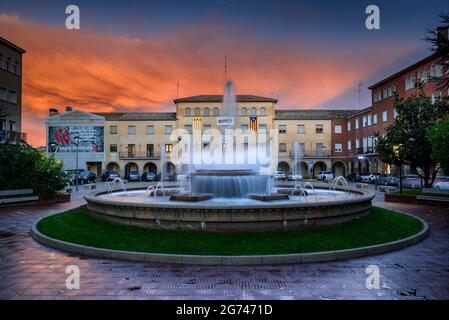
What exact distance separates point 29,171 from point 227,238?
1587 centimetres

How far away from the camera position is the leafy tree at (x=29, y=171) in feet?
60.4

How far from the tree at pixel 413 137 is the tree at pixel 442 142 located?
158 inches

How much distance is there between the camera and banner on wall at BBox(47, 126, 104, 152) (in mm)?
51312

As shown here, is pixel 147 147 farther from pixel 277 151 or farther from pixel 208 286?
pixel 208 286

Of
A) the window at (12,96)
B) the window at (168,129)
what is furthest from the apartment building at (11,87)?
the window at (168,129)

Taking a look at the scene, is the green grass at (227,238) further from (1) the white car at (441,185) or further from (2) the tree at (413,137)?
(1) the white car at (441,185)

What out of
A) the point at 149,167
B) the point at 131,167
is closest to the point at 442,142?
the point at 149,167

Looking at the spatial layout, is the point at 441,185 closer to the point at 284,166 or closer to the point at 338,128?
the point at 338,128

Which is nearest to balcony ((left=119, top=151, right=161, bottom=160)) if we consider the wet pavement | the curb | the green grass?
the green grass

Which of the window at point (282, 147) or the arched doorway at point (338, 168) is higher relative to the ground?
the window at point (282, 147)

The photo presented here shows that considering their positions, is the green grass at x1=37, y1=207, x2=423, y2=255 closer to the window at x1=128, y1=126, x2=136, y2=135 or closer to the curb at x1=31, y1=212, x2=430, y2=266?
the curb at x1=31, y1=212, x2=430, y2=266

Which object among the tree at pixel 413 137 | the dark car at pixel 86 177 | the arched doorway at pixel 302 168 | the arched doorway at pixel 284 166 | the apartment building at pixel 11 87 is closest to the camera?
the tree at pixel 413 137

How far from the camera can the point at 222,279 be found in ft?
21.0
